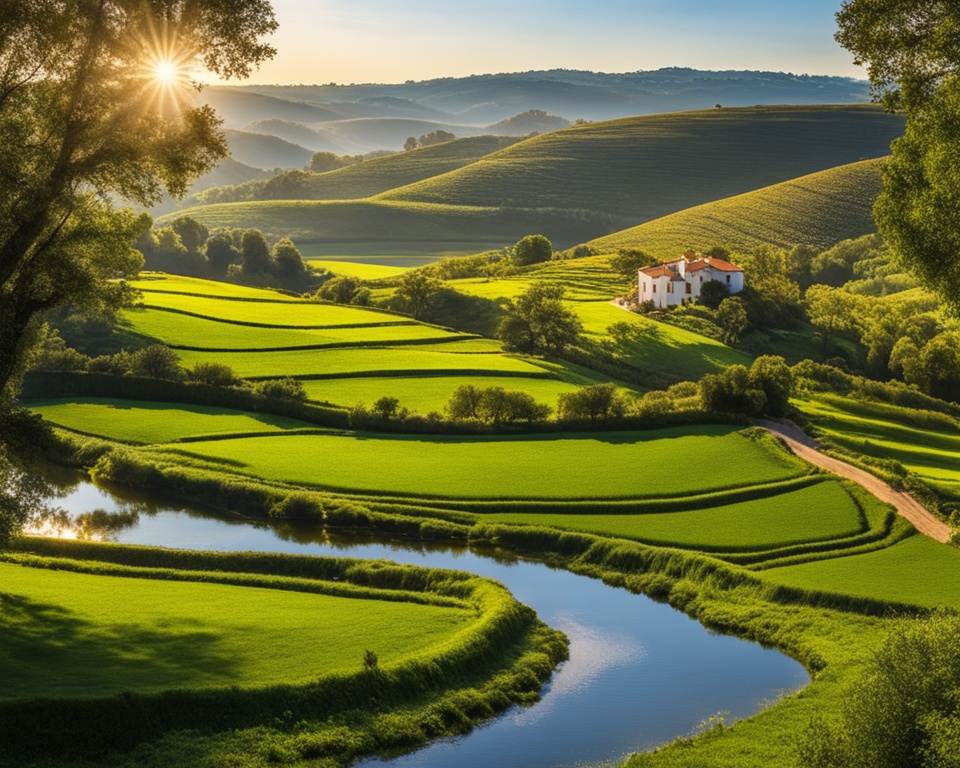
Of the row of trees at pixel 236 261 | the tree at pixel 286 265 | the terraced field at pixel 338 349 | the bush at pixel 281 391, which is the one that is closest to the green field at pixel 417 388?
the terraced field at pixel 338 349

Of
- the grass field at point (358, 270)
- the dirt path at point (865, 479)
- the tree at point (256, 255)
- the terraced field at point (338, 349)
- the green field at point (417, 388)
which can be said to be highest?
the tree at point (256, 255)

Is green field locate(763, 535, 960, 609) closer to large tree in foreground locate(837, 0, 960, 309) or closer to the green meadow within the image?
large tree in foreground locate(837, 0, 960, 309)

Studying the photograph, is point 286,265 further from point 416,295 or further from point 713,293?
point 713,293

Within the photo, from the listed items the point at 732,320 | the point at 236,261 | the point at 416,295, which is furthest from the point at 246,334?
the point at 236,261

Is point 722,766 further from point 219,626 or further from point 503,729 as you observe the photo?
point 219,626

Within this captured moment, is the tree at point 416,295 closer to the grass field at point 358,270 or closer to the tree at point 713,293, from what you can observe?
the tree at point 713,293
